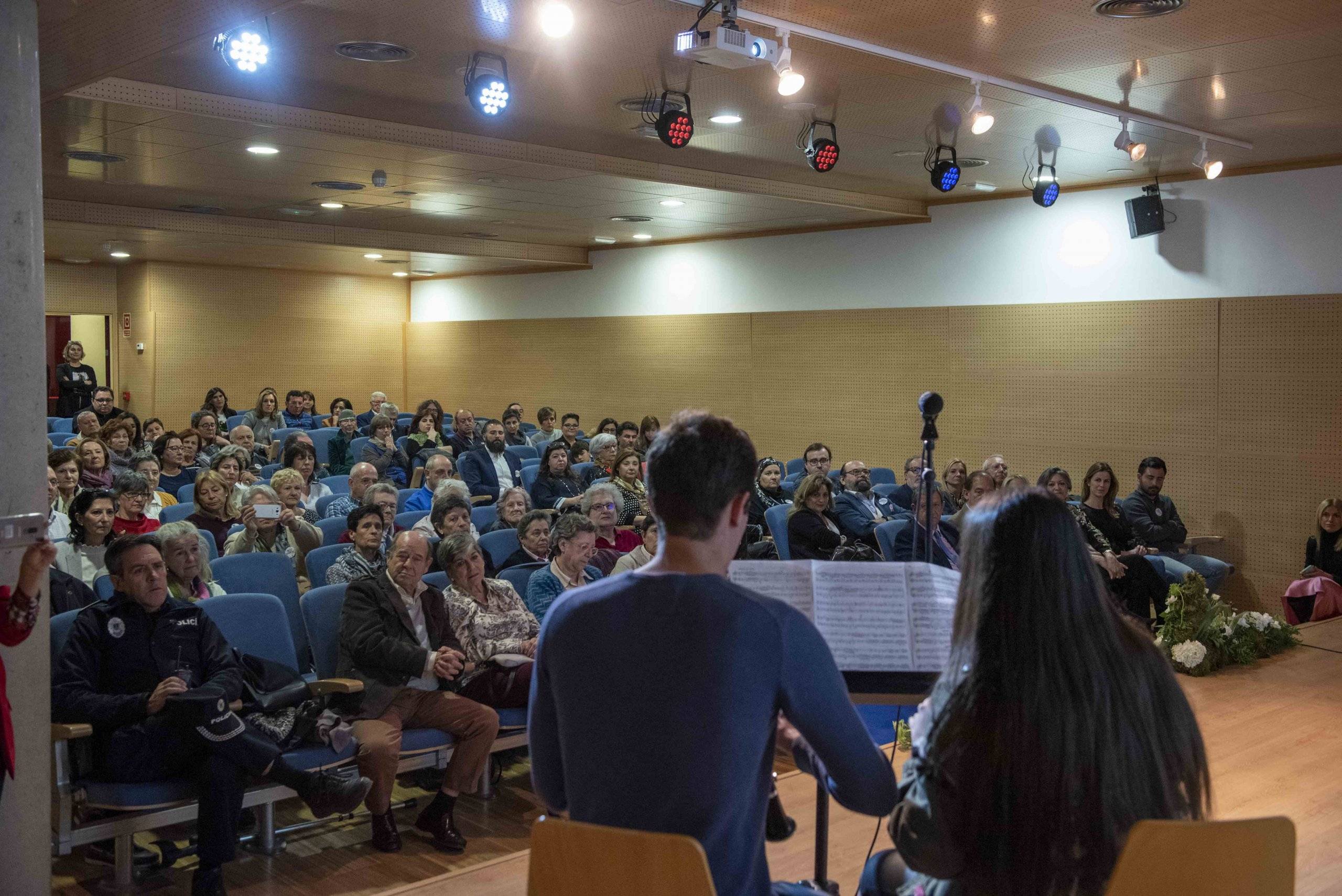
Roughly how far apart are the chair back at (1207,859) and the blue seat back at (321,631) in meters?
2.71

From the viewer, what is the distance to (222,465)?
642cm

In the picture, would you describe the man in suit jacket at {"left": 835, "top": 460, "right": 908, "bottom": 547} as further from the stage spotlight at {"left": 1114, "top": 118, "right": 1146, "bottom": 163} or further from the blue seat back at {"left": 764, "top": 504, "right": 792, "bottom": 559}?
the stage spotlight at {"left": 1114, "top": 118, "right": 1146, "bottom": 163}

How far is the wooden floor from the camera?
3.49m

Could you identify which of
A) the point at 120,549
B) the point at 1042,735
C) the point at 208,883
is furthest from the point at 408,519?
the point at 1042,735

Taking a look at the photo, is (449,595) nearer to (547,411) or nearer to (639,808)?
(639,808)

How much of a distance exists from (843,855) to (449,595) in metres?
1.75

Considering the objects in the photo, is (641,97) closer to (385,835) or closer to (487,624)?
(487,624)

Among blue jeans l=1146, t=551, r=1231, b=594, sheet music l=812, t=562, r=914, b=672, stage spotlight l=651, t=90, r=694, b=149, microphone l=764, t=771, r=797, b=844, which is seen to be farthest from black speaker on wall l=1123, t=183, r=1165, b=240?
microphone l=764, t=771, r=797, b=844

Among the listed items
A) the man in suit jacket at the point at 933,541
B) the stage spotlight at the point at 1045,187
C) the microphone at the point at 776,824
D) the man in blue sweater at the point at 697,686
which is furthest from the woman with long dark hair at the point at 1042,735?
the stage spotlight at the point at 1045,187

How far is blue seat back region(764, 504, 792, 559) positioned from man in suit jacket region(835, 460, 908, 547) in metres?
0.49

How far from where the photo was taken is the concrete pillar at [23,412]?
313 centimetres

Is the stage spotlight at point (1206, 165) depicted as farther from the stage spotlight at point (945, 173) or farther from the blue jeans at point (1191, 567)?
the blue jeans at point (1191, 567)

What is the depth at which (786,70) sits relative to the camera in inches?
197

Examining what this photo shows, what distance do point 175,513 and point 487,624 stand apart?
A: 261cm
